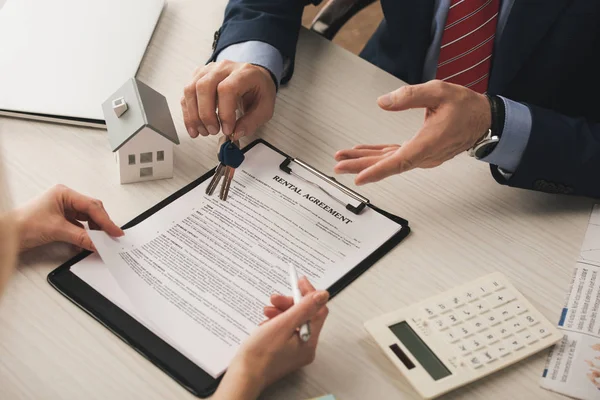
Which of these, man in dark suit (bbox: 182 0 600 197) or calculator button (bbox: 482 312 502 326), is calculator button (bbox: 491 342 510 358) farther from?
man in dark suit (bbox: 182 0 600 197)

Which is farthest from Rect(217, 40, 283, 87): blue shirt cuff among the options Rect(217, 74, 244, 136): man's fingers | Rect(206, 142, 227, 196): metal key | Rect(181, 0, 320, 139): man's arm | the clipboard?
the clipboard

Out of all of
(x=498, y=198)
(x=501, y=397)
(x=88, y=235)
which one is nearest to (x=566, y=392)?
(x=501, y=397)

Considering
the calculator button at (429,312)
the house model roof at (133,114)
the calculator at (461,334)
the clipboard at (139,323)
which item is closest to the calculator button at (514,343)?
the calculator at (461,334)

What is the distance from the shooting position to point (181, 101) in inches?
47.9

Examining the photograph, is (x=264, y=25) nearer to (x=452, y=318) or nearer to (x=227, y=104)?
(x=227, y=104)

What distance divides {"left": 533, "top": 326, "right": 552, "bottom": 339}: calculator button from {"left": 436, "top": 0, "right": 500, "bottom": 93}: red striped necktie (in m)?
0.61

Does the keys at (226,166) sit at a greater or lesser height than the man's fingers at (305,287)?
greater

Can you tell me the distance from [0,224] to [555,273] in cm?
80

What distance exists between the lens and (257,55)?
4.21 ft

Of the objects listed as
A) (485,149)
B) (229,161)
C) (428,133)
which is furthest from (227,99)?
(485,149)

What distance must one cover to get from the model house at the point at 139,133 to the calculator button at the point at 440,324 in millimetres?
483

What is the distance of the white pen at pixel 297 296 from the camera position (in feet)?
2.92

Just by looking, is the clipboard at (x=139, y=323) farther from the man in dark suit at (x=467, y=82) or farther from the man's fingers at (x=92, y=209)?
the man in dark suit at (x=467, y=82)

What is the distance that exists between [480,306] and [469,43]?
601mm
